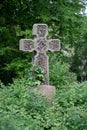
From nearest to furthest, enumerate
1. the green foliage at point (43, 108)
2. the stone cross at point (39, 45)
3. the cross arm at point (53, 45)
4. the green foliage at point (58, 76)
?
1. the green foliage at point (43, 108)
2. the stone cross at point (39, 45)
3. the cross arm at point (53, 45)
4. the green foliage at point (58, 76)

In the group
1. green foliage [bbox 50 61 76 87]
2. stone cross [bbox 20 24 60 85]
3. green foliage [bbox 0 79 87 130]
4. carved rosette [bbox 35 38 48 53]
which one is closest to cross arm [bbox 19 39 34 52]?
stone cross [bbox 20 24 60 85]

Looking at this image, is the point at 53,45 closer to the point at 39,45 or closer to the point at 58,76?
the point at 39,45

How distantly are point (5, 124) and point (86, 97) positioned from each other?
2460 mm

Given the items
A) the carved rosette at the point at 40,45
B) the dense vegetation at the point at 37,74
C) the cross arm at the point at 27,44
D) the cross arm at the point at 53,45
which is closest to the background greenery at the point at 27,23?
the dense vegetation at the point at 37,74

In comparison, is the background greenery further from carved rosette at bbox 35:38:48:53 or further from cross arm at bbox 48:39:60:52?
carved rosette at bbox 35:38:48:53

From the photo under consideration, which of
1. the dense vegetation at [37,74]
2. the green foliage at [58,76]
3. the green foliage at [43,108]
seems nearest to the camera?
the green foliage at [43,108]

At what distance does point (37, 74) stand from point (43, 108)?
140cm

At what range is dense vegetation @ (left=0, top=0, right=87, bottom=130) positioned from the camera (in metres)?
5.47

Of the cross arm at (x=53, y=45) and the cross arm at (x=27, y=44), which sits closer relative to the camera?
the cross arm at (x=27, y=44)

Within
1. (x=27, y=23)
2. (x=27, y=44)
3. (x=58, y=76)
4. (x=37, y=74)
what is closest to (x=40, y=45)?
(x=27, y=44)

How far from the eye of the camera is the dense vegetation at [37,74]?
5473 millimetres

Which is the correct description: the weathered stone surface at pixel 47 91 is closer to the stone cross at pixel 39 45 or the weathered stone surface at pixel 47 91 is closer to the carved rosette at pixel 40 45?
the stone cross at pixel 39 45

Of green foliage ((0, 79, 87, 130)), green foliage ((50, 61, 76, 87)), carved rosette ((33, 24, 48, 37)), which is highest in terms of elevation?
carved rosette ((33, 24, 48, 37))

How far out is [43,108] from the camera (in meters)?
6.00
